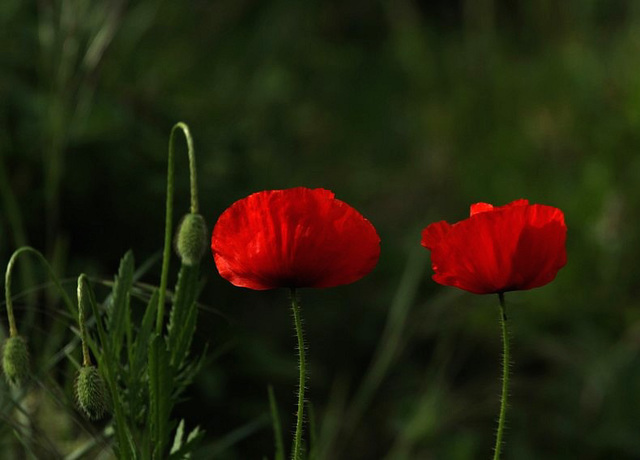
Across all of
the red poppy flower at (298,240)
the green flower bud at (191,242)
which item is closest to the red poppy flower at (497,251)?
the red poppy flower at (298,240)

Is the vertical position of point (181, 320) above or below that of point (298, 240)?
below

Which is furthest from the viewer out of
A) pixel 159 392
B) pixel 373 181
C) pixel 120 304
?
pixel 373 181

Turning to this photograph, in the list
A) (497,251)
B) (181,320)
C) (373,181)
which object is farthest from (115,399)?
(373,181)

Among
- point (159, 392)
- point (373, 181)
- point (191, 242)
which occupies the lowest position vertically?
point (373, 181)

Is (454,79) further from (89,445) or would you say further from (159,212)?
(89,445)

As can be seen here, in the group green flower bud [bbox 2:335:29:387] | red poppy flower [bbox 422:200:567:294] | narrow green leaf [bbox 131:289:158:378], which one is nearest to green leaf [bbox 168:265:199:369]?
narrow green leaf [bbox 131:289:158:378]

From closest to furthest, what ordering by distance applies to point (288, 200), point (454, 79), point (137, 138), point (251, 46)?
1. point (288, 200)
2. point (137, 138)
3. point (454, 79)
4. point (251, 46)

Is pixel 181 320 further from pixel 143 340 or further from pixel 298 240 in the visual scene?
pixel 298 240

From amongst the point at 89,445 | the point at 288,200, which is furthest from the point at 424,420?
the point at 288,200
